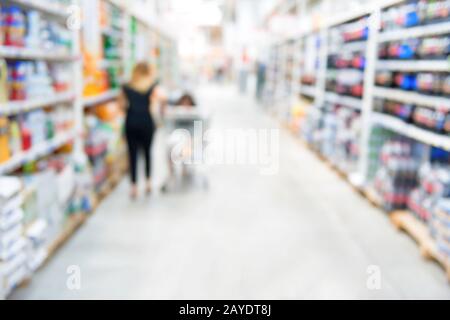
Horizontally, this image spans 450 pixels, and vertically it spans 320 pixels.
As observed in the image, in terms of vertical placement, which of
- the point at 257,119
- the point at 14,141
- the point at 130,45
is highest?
the point at 130,45

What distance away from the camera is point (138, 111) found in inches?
214

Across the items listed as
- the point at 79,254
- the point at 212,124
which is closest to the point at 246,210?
the point at 79,254

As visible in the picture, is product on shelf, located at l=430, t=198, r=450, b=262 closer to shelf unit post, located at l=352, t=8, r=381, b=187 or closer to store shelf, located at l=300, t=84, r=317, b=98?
shelf unit post, located at l=352, t=8, r=381, b=187

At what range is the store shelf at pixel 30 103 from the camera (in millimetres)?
3433

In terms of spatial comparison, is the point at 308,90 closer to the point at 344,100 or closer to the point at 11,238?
the point at 344,100

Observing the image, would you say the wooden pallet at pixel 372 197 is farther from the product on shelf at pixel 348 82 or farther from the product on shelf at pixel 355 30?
the product on shelf at pixel 355 30

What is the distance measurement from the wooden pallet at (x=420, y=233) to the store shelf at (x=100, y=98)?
10.6ft

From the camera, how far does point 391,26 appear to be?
529 cm

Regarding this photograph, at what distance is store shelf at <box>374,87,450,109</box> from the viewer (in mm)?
4121

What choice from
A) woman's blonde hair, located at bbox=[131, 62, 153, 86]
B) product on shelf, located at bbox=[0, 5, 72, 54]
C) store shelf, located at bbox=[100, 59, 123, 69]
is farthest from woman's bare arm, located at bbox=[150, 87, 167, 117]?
product on shelf, located at bbox=[0, 5, 72, 54]

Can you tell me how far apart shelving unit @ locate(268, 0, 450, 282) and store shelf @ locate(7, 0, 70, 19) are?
300cm

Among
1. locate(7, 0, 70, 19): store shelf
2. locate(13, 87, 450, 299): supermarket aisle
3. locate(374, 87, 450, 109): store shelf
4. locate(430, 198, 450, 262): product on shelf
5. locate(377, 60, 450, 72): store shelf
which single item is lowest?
locate(13, 87, 450, 299): supermarket aisle
